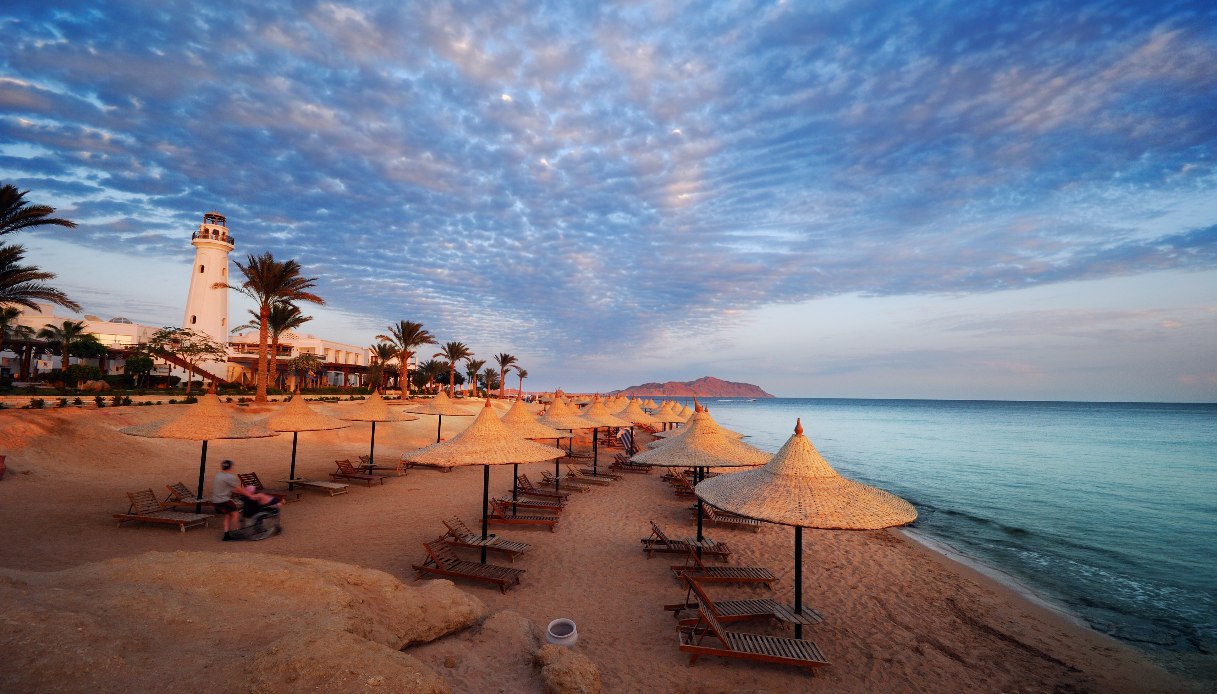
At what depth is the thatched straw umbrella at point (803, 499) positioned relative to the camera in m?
5.97

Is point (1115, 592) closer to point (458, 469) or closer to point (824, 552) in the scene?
point (824, 552)

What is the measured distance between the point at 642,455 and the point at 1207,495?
2738cm

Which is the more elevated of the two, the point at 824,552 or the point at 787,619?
the point at 787,619

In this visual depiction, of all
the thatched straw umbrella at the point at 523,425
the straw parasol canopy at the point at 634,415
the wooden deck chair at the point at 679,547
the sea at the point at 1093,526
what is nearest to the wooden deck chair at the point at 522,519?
the thatched straw umbrella at the point at 523,425

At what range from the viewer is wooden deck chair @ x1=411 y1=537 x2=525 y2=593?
780 cm

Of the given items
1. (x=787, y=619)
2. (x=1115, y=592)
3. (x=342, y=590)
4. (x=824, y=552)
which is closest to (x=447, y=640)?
(x=342, y=590)

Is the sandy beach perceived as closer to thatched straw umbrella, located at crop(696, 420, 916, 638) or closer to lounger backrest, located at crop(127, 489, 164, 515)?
lounger backrest, located at crop(127, 489, 164, 515)

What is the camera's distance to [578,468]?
67.2ft

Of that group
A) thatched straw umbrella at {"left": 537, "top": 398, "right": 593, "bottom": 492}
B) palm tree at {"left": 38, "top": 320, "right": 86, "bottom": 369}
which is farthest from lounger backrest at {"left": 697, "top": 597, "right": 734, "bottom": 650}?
palm tree at {"left": 38, "top": 320, "right": 86, "bottom": 369}

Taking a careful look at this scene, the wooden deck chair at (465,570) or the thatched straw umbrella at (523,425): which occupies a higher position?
the thatched straw umbrella at (523,425)

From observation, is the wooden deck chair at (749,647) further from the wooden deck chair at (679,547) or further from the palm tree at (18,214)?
the palm tree at (18,214)

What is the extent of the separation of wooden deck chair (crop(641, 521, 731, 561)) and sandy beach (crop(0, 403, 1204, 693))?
21 centimetres

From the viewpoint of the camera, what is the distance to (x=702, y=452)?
10.8 meters

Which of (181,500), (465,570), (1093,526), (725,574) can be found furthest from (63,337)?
(1093,526)
